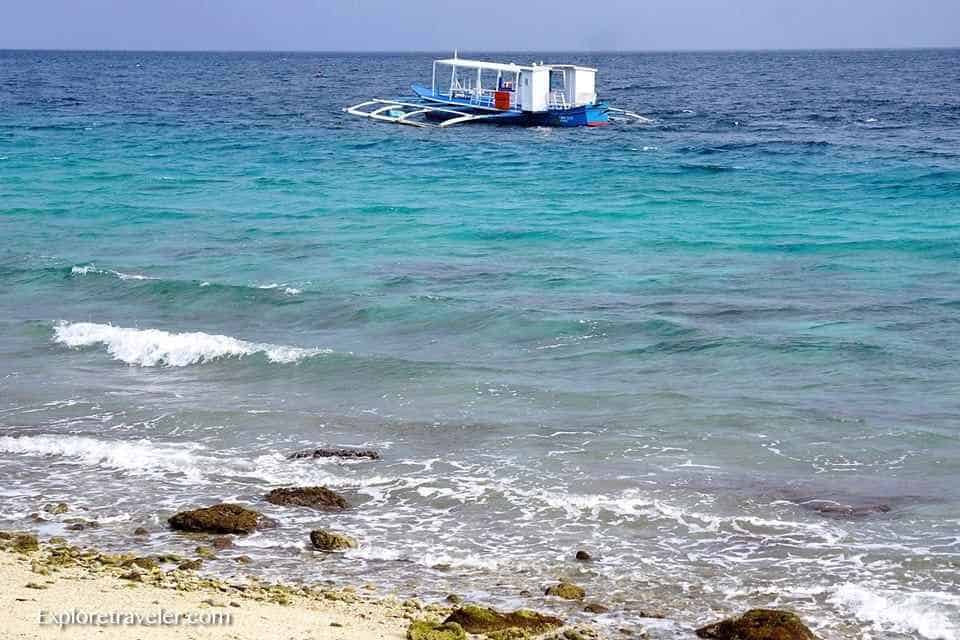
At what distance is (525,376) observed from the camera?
17.6 m

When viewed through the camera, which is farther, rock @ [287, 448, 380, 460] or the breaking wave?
rock @ [287, 448, 380, 460]

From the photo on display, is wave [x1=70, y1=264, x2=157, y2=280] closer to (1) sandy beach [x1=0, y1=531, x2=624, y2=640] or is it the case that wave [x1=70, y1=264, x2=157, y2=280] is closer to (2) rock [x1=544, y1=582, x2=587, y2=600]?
(1) sandy beach [x1=0, y1=531, x2=624, y2=640]

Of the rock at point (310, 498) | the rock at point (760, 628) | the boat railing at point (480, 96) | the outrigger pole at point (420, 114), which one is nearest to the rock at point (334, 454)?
the rock at point (310, 498)

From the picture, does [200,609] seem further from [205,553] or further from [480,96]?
[480,96]

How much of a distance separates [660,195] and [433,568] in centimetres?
2558

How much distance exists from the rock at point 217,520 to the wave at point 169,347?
655 centimetres

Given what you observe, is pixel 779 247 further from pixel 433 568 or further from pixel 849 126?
pixel 849 126

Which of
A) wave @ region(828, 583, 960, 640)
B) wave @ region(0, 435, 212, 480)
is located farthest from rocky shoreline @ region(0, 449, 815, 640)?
wave @ region(0, 435, 212, 480)

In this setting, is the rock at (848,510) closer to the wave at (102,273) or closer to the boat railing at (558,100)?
the wave at (102,273)

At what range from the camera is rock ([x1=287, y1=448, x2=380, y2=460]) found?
14.2 m

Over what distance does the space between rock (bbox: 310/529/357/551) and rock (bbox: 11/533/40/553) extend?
8.22 ft

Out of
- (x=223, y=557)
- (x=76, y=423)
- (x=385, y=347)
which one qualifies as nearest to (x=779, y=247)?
(x=385, y=347)

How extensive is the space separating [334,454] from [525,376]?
13.9ft

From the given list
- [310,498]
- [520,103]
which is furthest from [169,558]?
[520,103]
